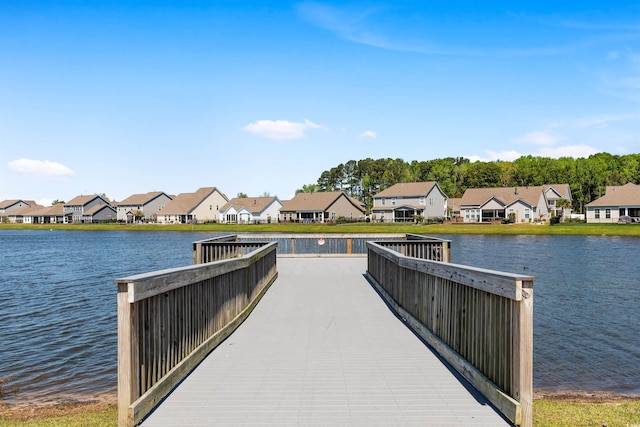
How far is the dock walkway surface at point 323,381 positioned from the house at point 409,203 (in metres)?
66.8

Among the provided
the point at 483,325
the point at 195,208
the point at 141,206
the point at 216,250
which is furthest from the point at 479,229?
the point at 141,206

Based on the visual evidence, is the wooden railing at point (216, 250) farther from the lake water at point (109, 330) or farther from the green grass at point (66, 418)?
the green grass at point (66, 418)

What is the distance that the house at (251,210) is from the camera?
8994 cm

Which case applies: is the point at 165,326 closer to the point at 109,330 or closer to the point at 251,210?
the point at 109,330

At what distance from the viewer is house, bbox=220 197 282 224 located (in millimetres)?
89938

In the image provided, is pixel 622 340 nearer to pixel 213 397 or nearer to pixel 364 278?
pixel 364 278

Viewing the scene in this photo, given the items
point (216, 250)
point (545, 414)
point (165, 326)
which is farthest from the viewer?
point (216, 250)

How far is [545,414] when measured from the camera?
20.6ft

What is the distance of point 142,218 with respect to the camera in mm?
103688

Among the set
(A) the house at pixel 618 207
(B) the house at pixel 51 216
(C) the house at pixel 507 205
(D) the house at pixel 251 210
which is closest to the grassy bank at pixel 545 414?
(C) the house at pixel 507 205

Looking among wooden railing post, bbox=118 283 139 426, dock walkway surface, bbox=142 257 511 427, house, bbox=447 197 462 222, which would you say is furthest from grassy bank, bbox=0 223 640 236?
wooden railing post, bbox=118 283 139 426

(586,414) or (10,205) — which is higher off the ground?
(10,205)

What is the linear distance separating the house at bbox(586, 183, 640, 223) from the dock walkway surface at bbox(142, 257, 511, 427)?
68388 millimetres

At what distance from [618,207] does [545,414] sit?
70664 millimetres
